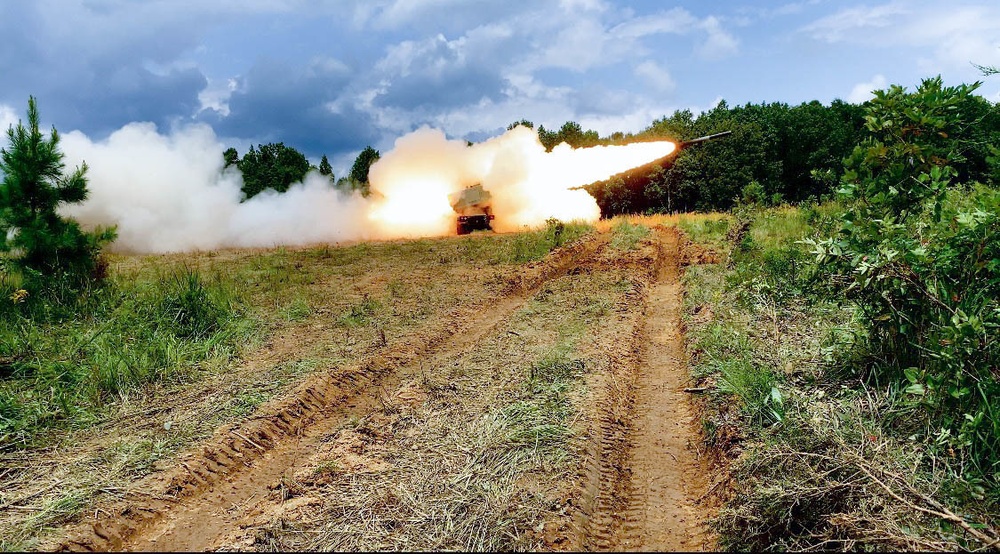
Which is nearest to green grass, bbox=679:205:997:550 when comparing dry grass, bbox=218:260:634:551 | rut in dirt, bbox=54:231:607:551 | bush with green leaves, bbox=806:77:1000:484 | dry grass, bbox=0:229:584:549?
bush with green leaves, bbox=806:77:1000:484

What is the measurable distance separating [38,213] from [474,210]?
65.0 feet

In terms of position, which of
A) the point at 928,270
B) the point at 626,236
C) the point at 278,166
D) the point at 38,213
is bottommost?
the point at 928,270

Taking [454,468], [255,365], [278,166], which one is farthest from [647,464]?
[278,166]

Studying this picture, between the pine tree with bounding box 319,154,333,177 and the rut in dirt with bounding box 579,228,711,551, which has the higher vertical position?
the pine tree with bounding box 319,154,333,177

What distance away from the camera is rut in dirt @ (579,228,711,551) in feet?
14.4

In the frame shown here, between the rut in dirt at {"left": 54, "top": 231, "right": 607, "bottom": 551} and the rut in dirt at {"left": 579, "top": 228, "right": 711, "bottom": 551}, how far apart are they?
2.91m

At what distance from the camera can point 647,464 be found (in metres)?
5.45

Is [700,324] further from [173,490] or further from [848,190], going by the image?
[173,490]

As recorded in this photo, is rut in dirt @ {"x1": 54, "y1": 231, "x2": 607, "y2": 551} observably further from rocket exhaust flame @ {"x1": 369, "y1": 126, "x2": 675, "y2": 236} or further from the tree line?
the tree line

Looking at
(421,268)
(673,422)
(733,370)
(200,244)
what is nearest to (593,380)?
(673,422)

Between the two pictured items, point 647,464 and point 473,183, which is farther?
point 473,183

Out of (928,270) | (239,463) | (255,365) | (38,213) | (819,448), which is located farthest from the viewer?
(38,213)

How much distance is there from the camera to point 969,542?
12.0 feet

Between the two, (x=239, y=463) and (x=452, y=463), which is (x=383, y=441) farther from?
(x=239, y=463)
